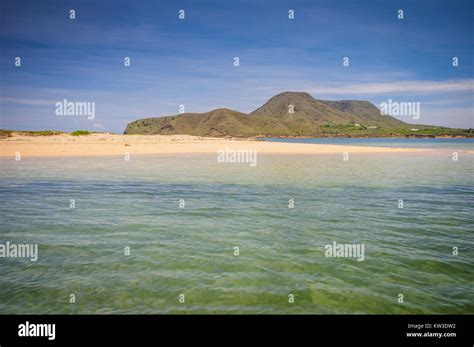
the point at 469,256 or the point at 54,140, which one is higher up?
the point at 54,140

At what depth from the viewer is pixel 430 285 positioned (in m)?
7.80

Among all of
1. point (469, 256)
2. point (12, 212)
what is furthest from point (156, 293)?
point (12, 212)

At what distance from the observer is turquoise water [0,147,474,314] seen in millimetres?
7031

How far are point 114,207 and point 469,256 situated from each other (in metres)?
13.8

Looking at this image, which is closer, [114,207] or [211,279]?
[211,279]

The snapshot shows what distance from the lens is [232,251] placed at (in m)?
9.84

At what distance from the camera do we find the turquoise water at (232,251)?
7.03 meters

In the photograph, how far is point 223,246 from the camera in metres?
10.2

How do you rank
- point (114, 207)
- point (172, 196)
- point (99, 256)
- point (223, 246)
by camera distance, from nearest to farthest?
point (99, 256) → point (223, 246) → point (114, 207) → point (172, 196)
